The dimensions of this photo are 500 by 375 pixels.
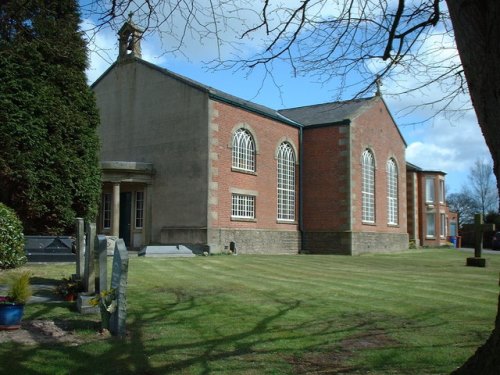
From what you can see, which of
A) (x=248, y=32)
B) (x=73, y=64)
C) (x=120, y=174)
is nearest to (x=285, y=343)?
(x=248, y=32)

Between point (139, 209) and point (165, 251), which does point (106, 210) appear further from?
point (165, 251)

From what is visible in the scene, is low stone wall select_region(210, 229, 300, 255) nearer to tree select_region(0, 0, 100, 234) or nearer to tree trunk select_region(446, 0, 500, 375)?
tree select_region(0, 0, 100, 234)

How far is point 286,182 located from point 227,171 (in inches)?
209

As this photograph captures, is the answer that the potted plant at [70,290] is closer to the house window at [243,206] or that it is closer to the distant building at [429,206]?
the house window at [243,206]

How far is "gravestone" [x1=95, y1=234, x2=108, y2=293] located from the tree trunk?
19.1 ft

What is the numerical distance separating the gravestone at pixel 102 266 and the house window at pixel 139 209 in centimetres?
1753

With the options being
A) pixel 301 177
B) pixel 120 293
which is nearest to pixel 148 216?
pixel 301 177

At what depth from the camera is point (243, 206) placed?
2519cm

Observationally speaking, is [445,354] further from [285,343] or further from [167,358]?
[167,358]

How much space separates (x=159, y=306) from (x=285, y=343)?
122 inches

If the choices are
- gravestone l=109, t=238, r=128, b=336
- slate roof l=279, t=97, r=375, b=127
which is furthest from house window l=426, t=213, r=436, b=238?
gravestone l=109, t=238, r=128, b=336

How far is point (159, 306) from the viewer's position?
8633mm

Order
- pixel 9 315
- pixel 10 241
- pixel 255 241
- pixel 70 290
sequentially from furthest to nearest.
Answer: pixel 255 241 < pixel 10 241 < pixel 70 290 < pixel 9 315

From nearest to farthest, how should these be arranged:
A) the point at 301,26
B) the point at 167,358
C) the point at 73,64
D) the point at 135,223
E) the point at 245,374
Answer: the point at 245,374
the point at 167,358
the point at 301,26
the point at 73,64
the point at 135,223
